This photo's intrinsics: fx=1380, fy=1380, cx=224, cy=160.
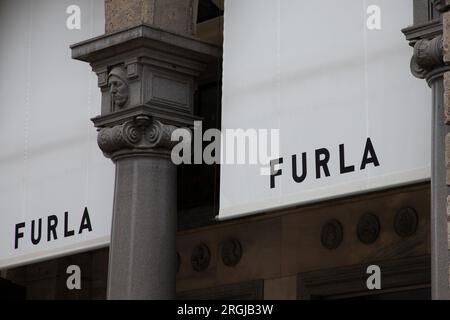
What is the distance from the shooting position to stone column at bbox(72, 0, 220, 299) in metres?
13.7

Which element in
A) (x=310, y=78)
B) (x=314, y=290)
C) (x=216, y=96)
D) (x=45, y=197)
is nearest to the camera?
(x=310, y=78)

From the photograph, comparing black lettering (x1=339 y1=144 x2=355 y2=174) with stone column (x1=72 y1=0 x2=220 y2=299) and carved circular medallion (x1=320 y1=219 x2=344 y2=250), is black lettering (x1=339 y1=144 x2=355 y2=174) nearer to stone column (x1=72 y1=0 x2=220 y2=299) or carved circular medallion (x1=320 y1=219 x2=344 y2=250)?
stone column (x1=72 y1=0 x2=220 y2=299)

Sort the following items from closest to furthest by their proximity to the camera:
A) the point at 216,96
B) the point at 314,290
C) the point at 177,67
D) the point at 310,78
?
the point at 310,78
the point at 177,67
the point at 314,290
the point at 216,96

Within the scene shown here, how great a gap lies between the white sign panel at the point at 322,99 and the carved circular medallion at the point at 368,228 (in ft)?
11.2

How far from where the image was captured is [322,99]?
12.8 m

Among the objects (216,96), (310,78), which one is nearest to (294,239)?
(216,96)

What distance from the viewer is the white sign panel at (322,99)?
39.5 ft

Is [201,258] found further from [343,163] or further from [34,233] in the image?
[343,163]

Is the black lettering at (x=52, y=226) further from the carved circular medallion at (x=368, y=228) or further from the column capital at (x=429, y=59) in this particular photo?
the column capital at (x=429, y=59)

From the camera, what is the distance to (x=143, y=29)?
1387 centimetres

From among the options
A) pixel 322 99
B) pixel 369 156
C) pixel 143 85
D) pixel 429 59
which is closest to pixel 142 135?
pixel 143 85
